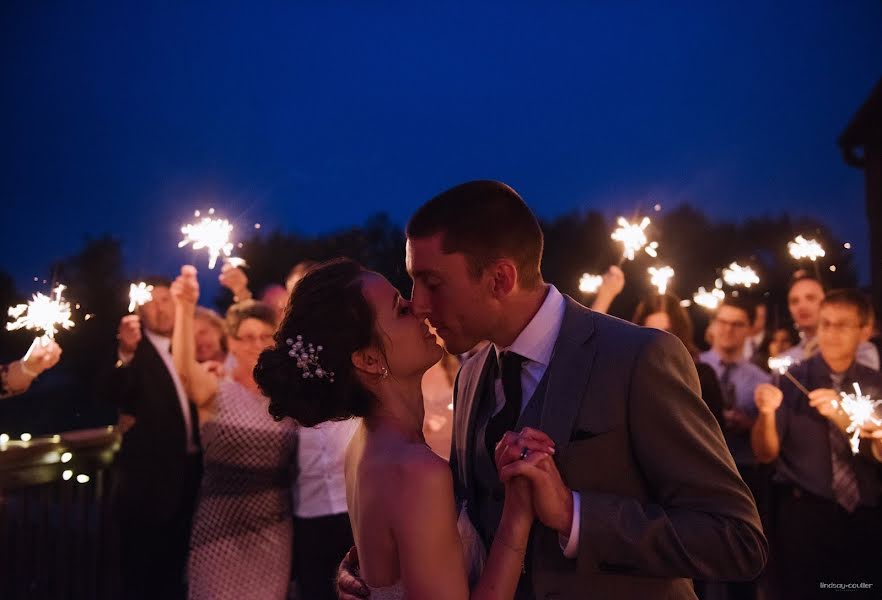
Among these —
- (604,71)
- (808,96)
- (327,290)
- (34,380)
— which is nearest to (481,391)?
(327,290)

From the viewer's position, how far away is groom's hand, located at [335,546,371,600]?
2.38 meters

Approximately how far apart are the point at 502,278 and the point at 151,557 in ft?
13.3

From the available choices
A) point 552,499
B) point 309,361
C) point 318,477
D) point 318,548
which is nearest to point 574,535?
point 552,499

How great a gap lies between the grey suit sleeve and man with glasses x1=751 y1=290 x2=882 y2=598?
3.10 meters

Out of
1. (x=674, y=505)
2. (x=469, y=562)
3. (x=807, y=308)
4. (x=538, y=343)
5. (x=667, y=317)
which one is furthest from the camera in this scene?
(x=807, y=308)

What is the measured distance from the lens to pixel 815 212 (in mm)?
44250

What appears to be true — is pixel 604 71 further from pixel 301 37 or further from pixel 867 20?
pixel 867 20

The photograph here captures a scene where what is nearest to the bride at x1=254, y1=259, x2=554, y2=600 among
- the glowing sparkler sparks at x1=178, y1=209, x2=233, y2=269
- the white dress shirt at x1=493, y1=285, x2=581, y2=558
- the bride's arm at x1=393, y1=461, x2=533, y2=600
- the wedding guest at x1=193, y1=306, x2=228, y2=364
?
the bride's arm at x1=393, y1=461, x2=533, y2=600

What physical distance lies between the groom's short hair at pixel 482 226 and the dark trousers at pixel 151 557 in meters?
3.77

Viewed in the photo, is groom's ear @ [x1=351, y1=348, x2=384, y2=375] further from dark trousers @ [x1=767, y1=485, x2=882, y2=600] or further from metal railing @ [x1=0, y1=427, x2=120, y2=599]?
dark trousers @ [x1=767, y1=485, x2=882, y2=600]

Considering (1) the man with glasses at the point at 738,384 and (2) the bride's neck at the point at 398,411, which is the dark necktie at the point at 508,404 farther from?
(1) the man with glasses at the point at 738,384

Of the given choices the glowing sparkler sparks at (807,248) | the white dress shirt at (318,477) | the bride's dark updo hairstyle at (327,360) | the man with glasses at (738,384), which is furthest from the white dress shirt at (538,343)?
the glowing sparkler sparks at (807,248)

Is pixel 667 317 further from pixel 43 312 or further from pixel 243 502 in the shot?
pixel 43 312

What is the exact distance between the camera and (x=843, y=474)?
4867mm
